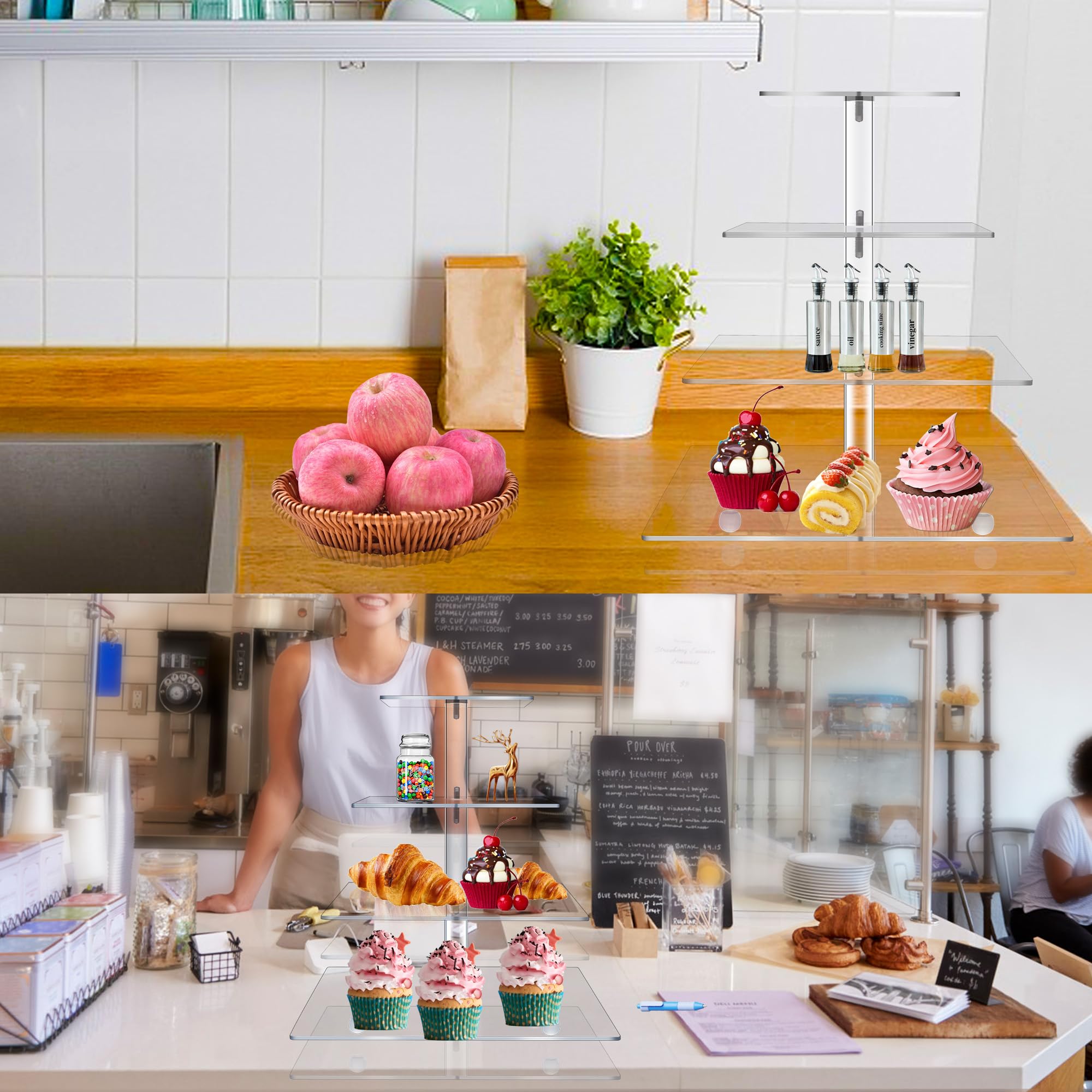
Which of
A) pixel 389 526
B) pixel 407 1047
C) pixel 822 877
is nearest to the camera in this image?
pixel 389 526

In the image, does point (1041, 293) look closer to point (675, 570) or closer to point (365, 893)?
point (675, 570)

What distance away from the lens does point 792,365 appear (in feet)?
6.25

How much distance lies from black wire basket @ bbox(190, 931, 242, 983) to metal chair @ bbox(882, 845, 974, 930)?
2.76 feet

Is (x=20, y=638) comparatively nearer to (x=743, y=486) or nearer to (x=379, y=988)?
(x=379, y=988)

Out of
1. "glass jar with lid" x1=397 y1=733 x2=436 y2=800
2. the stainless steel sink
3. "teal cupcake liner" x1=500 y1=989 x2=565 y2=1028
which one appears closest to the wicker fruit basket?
"glass jar with lid" x1=397 y1=733 x2=436 y2=800

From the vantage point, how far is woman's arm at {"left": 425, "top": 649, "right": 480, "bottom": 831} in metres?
1.79

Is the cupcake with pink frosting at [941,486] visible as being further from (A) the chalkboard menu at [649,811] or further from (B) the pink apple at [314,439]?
(B) the pink apple at [314,439]

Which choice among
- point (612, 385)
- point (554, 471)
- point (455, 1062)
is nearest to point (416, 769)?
point (455, 1062)

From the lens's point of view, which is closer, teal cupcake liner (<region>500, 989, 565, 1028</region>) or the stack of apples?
the stack of apples

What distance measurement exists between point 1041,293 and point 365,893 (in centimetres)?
164

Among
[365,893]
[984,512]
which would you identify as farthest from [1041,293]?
[365,893]

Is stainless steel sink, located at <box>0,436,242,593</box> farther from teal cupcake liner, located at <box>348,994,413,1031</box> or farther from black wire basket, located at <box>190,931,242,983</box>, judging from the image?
teal cupcake liner, located at <box>348,994,413,1031</box>

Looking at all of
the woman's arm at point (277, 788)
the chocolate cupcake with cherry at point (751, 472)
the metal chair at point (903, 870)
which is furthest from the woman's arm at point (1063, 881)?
the woman's arm at point (277, 788)

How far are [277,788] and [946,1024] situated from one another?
2.76ft
